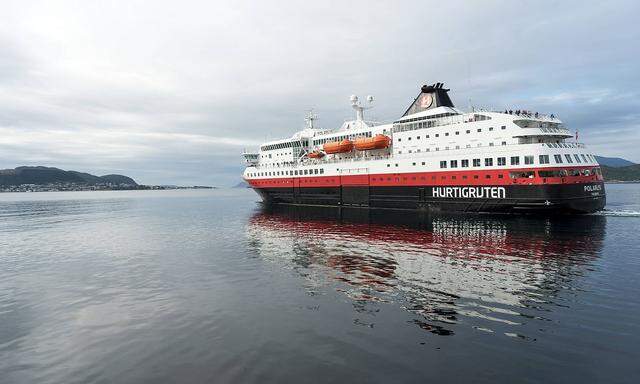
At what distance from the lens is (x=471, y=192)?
1780 inches

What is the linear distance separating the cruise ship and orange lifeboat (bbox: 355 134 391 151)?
0.15 metres

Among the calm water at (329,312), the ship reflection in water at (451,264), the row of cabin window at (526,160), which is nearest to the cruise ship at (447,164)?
the row of cabin window at (526,160)

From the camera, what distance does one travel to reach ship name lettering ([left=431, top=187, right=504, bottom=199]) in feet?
141

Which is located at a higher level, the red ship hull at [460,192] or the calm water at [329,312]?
the red ship hull at [460,192]

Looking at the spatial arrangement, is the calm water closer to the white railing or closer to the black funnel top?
the white railing

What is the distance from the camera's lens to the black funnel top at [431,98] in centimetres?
5097

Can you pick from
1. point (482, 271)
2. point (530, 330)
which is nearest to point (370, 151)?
point (482, 271)

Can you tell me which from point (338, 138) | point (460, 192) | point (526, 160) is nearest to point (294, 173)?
point (338, 138)

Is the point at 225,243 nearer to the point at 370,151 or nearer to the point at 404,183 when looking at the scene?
the point at 404,183

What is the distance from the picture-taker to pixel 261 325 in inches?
516

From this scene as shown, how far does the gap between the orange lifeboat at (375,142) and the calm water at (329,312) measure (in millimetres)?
27749

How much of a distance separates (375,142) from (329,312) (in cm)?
4340

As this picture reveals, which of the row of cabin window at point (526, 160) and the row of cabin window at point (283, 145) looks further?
the row of cabin window at point (283, 145)

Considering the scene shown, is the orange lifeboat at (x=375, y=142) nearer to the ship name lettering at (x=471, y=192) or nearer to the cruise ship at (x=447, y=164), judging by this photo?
the cruise ship at (x=447, y=164)
